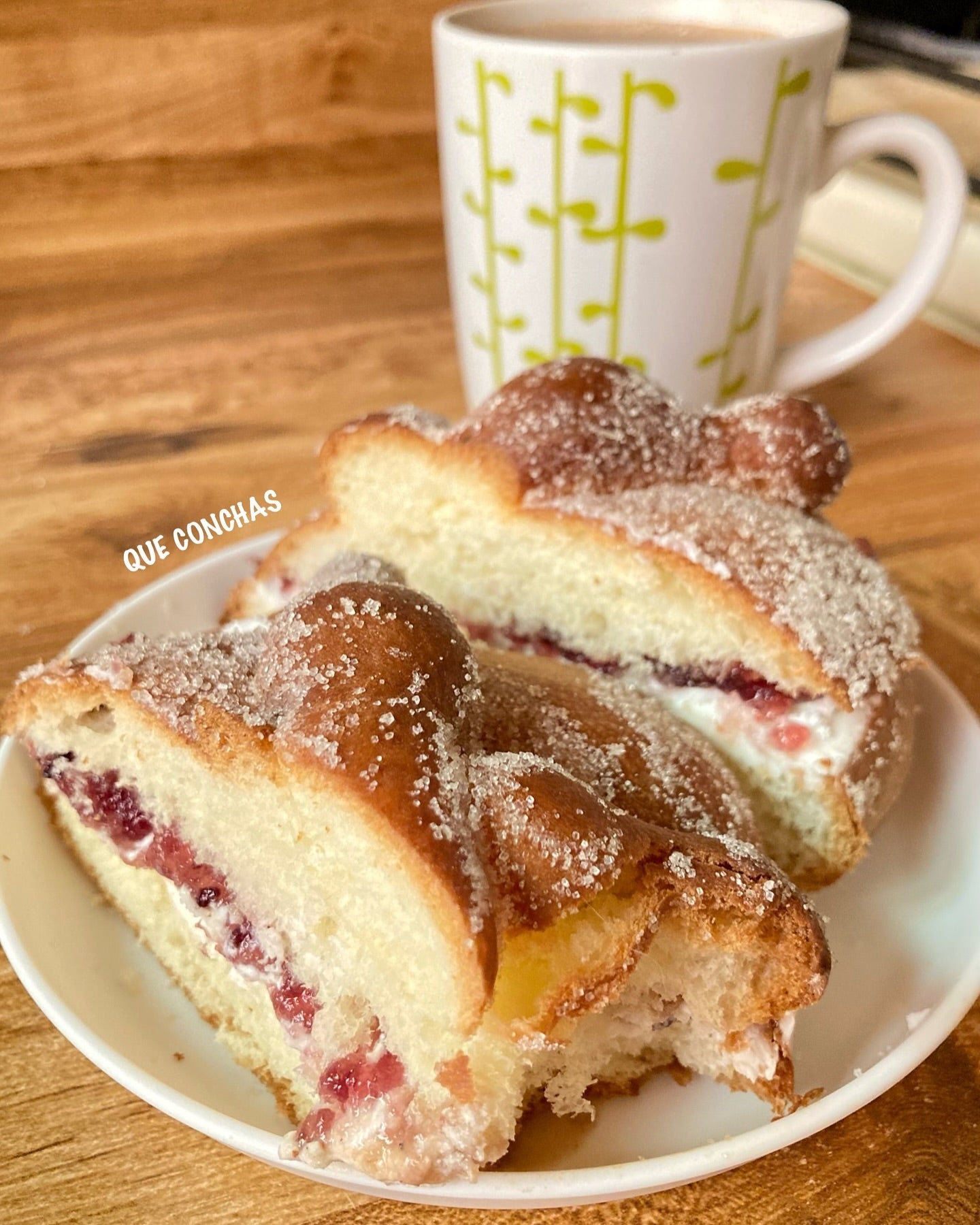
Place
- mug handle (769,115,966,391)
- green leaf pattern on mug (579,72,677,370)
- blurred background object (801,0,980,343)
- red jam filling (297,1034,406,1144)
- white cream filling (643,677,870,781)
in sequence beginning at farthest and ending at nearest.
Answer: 1. blurred background object (801,0,980,343)
2. mug handle (769,115,966,391)
3. green leaf pattern on mug (579,72,677,370)
4. white cream filling (643,677,870,781)
5. red jam filling (297,1034,406,1144)

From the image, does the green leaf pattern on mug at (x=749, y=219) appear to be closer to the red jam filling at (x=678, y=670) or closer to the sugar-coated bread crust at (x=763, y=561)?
Result: the sugar-coated bread crust at (x=763, y=561)

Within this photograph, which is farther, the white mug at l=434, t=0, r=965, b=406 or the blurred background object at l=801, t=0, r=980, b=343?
the blurred background object at l=801, t=0, r=980, b=343

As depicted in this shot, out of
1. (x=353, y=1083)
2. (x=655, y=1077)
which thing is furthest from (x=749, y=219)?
(x=353, y=1083)

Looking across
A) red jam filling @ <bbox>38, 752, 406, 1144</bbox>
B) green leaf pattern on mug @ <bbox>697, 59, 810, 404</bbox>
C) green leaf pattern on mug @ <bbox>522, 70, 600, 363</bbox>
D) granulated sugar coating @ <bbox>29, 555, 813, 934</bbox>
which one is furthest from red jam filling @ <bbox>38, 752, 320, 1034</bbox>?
green leaf pattern on mug @ <bbox>697, 59, 810, 404</bbox>

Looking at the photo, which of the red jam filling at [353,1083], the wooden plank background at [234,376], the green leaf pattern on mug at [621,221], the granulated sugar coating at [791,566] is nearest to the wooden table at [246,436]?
the wooden plank background at [234,376]

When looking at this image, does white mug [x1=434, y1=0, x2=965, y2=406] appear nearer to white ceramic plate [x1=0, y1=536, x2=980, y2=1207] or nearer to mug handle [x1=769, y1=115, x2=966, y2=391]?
mug handle [x1=769, y1=115, x2=966, y2=391]

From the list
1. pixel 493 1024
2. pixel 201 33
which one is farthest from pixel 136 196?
pixel 493 1024

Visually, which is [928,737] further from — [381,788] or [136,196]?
[136,196]

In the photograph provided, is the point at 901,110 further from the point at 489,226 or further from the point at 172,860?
the point at 172,860
